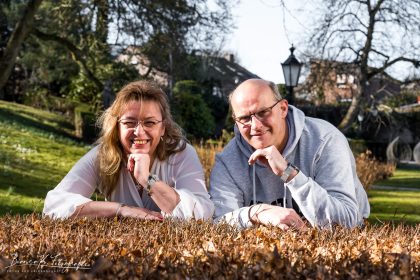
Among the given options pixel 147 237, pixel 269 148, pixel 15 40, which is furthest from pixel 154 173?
pixel 15 40

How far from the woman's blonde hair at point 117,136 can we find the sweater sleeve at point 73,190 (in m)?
0.08

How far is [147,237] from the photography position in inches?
117

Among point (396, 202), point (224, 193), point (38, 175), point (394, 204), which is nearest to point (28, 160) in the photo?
point (38, 175)

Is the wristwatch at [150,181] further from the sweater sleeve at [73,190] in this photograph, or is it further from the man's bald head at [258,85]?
the man's bald head at [258,85]

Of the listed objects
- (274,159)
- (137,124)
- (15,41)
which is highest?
(15,41)

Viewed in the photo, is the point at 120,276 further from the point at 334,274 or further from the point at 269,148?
the point at 269,148

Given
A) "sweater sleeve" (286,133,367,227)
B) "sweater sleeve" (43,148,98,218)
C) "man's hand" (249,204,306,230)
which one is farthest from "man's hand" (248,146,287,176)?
"sweater sleeve" (43,148,98,218)

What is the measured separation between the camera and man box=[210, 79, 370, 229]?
12.6 ft

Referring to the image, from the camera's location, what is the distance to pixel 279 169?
153 inches

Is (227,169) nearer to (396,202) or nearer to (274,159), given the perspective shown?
(274,159)

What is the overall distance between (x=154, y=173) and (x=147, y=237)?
1.41 metres

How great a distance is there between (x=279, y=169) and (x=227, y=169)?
0.52 metres

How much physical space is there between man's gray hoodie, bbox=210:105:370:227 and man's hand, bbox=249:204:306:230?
72 mm

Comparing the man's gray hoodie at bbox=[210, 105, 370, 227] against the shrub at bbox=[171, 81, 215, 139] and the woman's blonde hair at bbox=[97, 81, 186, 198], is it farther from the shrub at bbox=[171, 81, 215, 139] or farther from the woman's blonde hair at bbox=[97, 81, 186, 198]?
the shrub at bbox=[171, 81, 215, 139]
